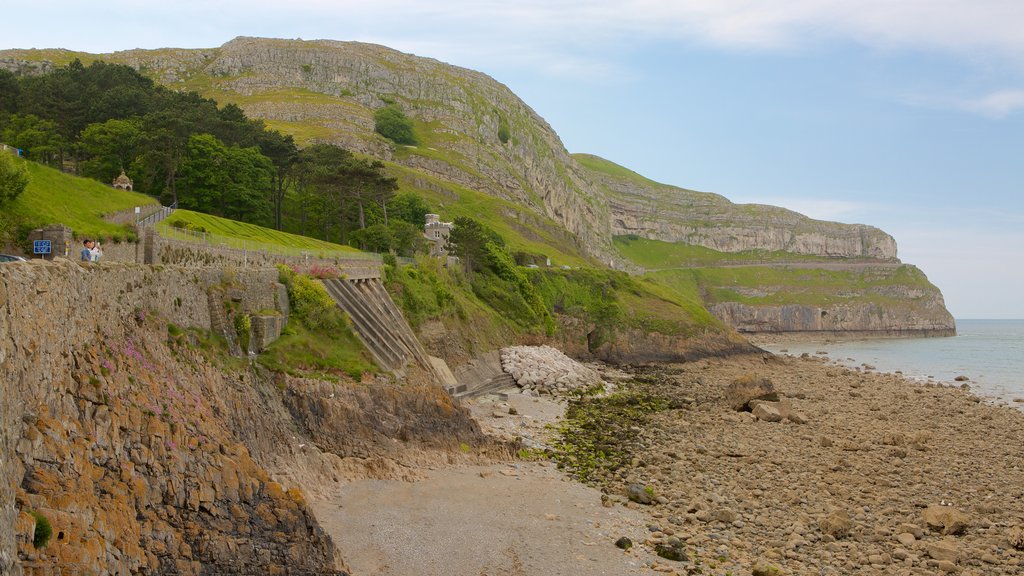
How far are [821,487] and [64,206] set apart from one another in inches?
1530

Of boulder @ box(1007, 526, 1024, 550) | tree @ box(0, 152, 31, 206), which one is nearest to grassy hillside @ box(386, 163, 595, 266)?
tree @ box(0, 152, 31, 206)

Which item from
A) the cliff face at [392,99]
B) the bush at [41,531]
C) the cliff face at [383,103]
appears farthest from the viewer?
the cliff face at [392,99]

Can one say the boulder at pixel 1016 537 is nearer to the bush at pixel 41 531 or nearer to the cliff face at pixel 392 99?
the bush at pixel 41 531

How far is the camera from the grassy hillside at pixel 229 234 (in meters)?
34.2

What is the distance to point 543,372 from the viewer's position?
55531 mm

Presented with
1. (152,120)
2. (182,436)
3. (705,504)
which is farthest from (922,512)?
(152,120)

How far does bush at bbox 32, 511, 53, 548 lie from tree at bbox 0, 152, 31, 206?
25.7m

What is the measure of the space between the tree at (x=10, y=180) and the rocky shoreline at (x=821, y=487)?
83.7ft

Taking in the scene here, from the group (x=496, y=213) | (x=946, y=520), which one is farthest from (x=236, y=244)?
(x=496, y=213)

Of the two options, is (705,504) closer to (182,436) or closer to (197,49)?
(182,436)

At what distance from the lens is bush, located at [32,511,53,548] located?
36.0 feet

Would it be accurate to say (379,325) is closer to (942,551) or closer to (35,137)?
(942,551)

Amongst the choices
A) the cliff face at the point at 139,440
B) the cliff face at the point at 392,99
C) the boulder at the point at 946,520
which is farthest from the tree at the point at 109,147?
the cliff face at the point at 392,99

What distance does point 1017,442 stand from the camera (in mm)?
40094
